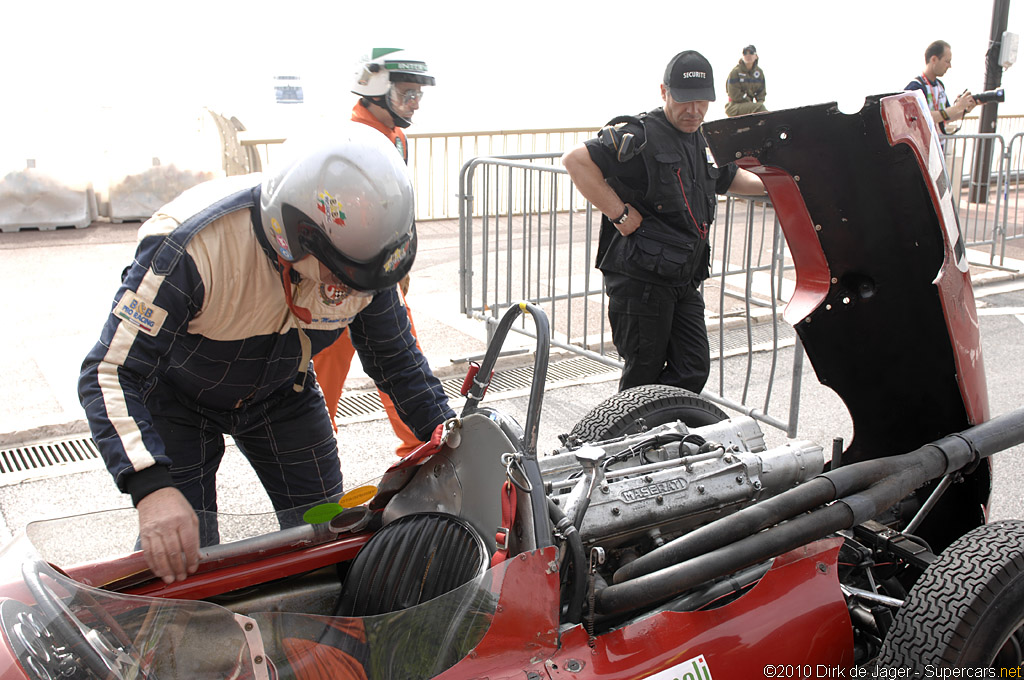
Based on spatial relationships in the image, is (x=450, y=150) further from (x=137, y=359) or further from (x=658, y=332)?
(x=137, y=359)

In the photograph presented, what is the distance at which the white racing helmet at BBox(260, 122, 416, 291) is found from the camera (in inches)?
78.6

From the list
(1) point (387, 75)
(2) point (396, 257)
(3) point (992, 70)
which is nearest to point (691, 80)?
(1) point (387, 75)

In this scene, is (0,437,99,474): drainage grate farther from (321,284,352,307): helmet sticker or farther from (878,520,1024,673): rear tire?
(878,520,1024,673): rear tire

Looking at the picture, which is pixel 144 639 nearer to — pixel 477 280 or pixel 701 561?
pixel 701 561

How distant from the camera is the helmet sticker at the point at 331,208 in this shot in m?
1.99

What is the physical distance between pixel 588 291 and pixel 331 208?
154 inches

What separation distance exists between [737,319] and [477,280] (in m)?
2.25

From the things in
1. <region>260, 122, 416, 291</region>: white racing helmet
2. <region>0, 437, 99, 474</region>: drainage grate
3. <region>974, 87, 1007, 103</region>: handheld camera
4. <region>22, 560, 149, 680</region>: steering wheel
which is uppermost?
<region>974, 87, 1007, 103</region>: handheld camera

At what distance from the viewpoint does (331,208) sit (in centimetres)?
200

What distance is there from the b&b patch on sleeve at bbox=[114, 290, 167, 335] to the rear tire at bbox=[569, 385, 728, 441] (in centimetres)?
150

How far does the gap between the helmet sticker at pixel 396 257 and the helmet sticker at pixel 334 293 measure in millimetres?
137

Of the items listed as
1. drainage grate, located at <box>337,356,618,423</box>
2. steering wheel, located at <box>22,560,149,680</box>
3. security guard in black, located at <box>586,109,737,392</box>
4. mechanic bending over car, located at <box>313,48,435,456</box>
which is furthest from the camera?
drainage grate, located at <box>337,356,618,423</box>

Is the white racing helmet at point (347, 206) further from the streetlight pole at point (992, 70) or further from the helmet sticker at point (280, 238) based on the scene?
the streetlight pole at point (992, 70)

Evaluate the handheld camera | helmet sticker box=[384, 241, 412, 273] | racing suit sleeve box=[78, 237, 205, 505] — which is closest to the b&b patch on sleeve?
racing suit sleeve box=[78, 237, 205, 505]
